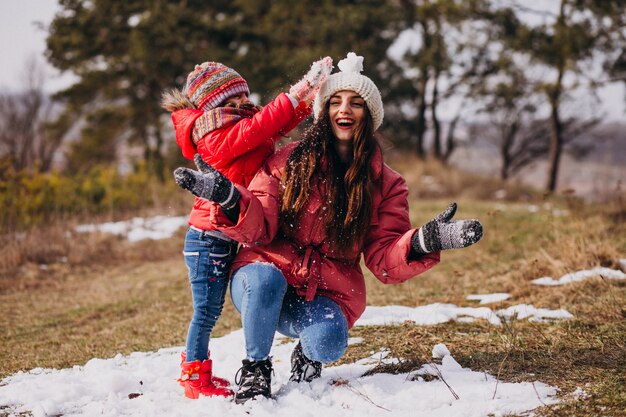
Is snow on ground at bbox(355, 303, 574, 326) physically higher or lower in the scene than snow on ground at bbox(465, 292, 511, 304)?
higher

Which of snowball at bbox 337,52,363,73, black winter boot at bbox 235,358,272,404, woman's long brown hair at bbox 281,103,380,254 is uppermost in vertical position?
snowball at bbox 337,52,363,73

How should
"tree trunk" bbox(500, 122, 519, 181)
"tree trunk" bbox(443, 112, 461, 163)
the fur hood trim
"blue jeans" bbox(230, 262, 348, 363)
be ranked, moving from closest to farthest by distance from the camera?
"blue jeans" bbox(230, 262, 348, 363)
the fur hood trim
"tree trunk" bbox(443, 112, 461, 163)
"tree trunk" bbox(500, 122, 519, 181)

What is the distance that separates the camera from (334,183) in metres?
2.38

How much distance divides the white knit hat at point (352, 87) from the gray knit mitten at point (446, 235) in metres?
0.64

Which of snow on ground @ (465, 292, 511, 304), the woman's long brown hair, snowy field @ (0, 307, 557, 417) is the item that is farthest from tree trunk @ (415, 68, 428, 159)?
snowy field @ (0, 307, 557, 417)

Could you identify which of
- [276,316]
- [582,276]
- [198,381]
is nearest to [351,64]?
[276,316]

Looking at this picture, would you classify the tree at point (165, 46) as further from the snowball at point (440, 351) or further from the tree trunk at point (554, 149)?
the snowball at point (440, 351)

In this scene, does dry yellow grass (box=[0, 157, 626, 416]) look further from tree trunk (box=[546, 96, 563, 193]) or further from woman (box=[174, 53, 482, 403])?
tree trunk (box=[546, 96, 563, 193])

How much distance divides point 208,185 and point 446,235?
34.7 inches

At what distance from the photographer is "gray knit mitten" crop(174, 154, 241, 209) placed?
6.28ft

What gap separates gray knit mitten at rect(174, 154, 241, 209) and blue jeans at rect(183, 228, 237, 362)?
0.36m

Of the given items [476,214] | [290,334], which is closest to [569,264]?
[290,334]

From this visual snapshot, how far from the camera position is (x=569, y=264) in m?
4.25

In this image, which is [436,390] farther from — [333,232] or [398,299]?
[398,299]
